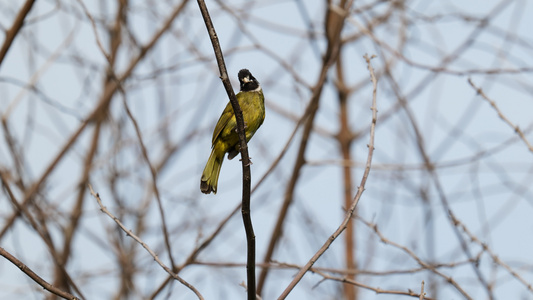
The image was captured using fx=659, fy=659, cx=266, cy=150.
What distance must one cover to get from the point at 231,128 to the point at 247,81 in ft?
1.89

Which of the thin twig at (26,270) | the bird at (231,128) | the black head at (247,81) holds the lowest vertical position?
the thin twig at (26,270)

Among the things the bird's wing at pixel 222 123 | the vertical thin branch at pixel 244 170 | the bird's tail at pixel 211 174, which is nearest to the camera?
the vertical thin branch at pixel 244 170

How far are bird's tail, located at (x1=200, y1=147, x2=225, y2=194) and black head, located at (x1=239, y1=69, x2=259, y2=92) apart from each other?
2.09 feet

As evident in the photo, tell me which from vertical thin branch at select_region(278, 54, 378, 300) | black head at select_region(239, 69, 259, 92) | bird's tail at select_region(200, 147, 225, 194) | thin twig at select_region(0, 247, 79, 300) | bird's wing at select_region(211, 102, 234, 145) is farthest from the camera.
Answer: black head at select_region(239, 69, 259, 92)

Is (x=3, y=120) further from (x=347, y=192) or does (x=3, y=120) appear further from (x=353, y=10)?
(x=347, y=192)

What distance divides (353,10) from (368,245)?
2147 mm

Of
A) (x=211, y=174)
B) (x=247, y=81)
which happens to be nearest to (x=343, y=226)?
(x=211, y=174)

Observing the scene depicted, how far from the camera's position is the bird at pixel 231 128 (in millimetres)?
3541

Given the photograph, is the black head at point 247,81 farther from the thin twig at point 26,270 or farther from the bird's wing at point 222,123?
the thin twig at point 26,270

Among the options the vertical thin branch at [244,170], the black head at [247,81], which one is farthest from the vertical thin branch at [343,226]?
the black head at [247,81]

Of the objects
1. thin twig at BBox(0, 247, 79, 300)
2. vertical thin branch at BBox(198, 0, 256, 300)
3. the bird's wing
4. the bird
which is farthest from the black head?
thin twig at BBox(0, 247, 79, 300)

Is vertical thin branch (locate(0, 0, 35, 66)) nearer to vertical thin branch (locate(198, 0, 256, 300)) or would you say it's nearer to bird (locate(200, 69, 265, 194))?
bird (locate(200, 69, 265, 194))

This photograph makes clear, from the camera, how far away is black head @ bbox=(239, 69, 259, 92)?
4.16m

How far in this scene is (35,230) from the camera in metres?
3.59
